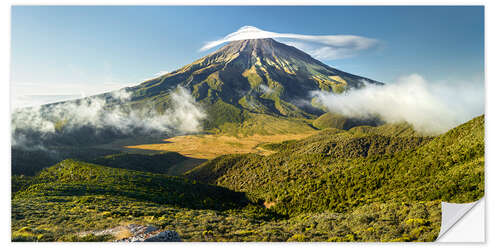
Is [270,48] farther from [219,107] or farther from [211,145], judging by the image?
[211,145]

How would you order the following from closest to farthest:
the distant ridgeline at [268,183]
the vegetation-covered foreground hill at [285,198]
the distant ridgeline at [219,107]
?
the vegetation-covered foreground hill at [285,198] < the distant ridgeline at [268,183] < the distant ridgeline at [219,107]

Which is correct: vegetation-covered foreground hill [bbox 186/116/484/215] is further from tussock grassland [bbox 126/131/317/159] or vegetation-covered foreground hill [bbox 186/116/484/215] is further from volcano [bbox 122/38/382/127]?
volcano [bbox 122/38/382/127]

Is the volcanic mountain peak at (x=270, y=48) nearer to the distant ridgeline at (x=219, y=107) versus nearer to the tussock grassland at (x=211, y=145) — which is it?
the distant ridgeline at (x=219, y=107)

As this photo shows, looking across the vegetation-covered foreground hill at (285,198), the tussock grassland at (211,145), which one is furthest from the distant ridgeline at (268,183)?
the tussock grassland at (211,145)

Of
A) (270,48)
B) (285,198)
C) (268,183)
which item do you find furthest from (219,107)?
(285,198)

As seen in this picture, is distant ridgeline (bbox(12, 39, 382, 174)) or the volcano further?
the volcano

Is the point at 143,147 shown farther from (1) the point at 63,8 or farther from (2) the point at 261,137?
(1) the point at 63,8

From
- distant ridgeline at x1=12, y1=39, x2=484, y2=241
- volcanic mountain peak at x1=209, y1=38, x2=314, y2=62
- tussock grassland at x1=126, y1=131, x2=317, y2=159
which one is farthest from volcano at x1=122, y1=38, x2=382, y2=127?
tussock grassland at x1=126, y1=131, x2=317, y2=159
